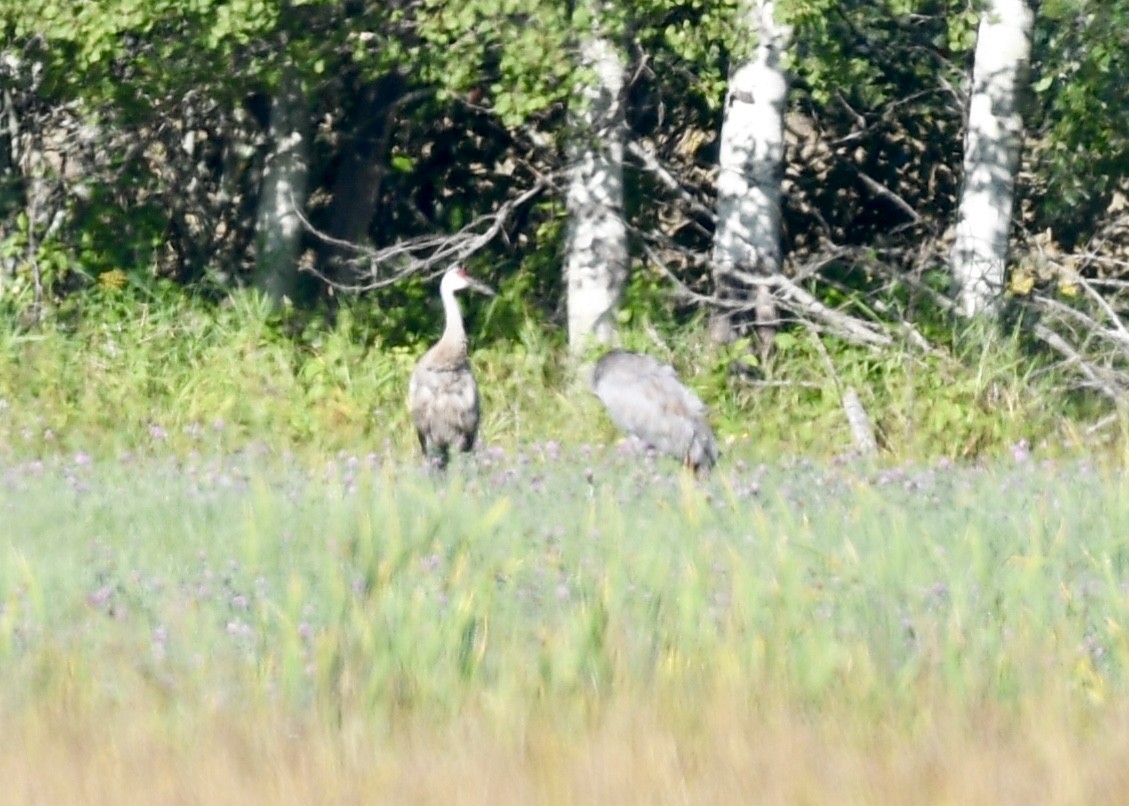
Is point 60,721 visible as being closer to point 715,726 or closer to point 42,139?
point 715,726

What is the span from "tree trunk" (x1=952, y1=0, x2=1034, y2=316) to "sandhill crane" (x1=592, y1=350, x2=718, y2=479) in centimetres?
232

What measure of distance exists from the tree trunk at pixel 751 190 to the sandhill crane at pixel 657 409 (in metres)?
1.72

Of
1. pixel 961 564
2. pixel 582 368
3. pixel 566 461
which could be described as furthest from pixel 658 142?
pixel 961 564

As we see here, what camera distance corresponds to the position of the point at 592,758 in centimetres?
491

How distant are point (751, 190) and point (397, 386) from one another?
250 centimetres

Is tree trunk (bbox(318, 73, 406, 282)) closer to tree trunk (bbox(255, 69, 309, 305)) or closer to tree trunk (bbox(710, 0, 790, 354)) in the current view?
tree trunk (bbox(255, 69, 309, 305))

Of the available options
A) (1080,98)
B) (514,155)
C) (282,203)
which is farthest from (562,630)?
(514,155)

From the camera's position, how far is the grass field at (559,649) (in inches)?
192

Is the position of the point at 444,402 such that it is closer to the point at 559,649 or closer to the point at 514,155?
the point at 514,155

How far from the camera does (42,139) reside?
46.2 ft

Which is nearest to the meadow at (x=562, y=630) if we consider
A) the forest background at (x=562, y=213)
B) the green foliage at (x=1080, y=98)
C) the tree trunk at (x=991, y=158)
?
the forest background at (x=562, y=213)

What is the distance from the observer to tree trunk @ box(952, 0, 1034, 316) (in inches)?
478

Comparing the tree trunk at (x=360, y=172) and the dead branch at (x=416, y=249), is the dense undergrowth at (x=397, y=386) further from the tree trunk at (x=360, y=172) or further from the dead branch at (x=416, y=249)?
the tree trunk at (x=360, y=172)

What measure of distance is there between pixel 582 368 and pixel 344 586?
6.25 m
